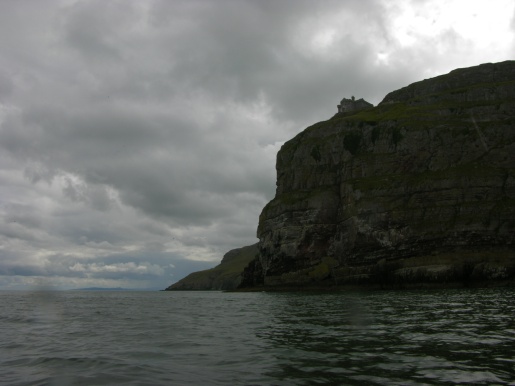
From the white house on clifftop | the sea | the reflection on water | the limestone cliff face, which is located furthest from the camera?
the white house on clifftop

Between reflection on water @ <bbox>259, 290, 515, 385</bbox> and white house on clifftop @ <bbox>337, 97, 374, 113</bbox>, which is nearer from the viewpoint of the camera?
reflection on water @ <bbox>259, 290, 515, 385</bbox>

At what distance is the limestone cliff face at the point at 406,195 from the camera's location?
3393 inches

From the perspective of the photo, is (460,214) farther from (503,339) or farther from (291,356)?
(291,356)

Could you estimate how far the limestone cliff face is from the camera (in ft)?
283

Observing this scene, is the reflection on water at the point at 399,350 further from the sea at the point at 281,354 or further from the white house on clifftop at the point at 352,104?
the white house on clifftop at the point at 352,104

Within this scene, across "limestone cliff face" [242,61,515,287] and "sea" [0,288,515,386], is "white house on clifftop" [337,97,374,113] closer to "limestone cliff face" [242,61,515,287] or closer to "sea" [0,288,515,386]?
"limestone cliff face" [242,61,515,287]

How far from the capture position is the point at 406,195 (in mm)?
98500

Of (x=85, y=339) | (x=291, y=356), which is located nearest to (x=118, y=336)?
(x=85, y=339)

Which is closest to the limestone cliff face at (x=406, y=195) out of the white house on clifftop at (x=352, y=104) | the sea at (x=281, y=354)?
the white house on clifftop at (x=352, y=104)

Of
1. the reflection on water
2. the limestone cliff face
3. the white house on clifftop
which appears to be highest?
the white house on clifftop

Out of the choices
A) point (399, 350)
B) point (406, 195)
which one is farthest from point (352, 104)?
point (399, 350)

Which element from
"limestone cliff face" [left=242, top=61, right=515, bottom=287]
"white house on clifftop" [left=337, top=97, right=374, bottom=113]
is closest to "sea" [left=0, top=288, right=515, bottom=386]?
"limestone cliff face" [left=242, top=61, right=515, bottom=287]

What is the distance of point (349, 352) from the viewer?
52.1 feet

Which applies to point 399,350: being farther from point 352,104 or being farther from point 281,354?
point 352,104
